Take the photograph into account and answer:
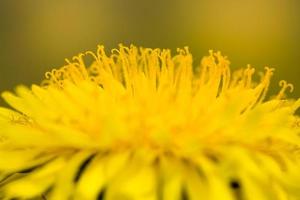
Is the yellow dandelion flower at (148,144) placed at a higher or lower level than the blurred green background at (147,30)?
lower

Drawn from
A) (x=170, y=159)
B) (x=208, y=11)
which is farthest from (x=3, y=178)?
(x=208, y=11)

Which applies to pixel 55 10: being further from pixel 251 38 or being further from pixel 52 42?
pixel 251 38

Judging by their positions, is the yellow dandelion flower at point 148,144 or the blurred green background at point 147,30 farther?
the blurred green background at point 147,30

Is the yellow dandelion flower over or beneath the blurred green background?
beneath

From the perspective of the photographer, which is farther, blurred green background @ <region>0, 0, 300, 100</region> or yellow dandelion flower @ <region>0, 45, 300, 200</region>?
blurred green background @ <region>0, 0, 300, 100</region>
